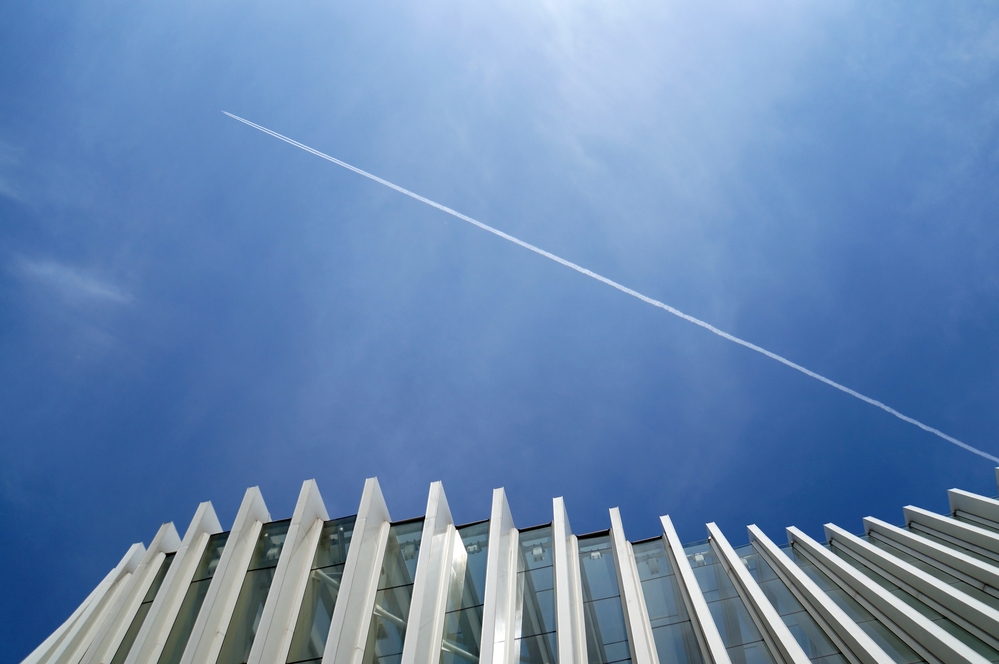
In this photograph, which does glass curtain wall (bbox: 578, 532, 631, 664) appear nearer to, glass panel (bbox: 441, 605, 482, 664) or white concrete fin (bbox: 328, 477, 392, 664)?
glass panel (bbox: 441, 605, 482, 664)

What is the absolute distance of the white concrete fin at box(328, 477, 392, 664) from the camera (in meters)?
13.2

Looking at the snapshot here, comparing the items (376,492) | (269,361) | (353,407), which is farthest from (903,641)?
(269,361)

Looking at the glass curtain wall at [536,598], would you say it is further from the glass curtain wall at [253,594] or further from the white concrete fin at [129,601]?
the white concrete fin at [129,601]

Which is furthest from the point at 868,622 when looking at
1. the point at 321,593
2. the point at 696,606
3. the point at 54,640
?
the point at 54,640

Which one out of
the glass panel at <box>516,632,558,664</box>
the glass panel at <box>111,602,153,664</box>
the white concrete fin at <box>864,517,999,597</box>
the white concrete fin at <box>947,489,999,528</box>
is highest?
the white concrete fin at <box>947,489,999,528</box>

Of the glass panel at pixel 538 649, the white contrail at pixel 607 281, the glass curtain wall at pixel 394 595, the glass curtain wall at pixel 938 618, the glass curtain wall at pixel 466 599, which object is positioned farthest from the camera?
the white contrail at pixel 607 281

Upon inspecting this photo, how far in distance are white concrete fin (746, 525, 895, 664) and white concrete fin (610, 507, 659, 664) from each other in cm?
316

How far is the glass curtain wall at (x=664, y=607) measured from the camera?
41.4 feet

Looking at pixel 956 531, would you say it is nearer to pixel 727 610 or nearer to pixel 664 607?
pixel 727 610

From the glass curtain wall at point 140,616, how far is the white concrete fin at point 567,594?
9.74 m

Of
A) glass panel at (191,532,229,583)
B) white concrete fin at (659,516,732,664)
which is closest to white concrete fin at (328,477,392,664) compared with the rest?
glass panel at (191,532,229,583)

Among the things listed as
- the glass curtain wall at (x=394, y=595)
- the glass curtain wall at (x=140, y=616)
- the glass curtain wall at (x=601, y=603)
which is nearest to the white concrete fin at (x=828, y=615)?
the glass curtain wall at (x=601, y=603)

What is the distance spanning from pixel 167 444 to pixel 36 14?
3799cm

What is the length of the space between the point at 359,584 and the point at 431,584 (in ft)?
5.71
